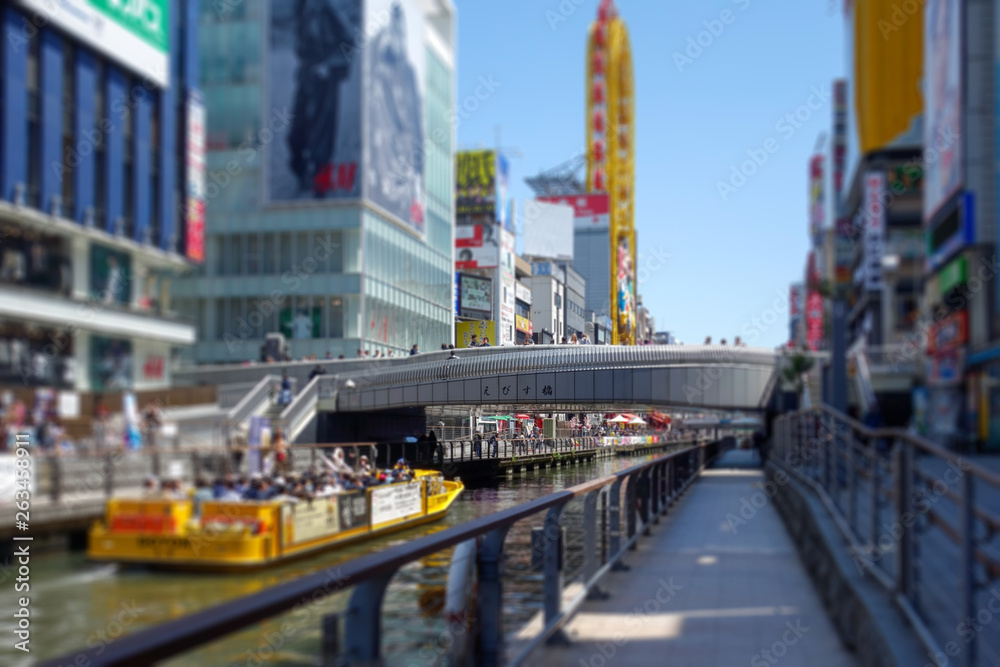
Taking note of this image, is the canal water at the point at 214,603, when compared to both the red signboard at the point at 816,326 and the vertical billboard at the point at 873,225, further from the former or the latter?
the red signboard at the point at 816,326

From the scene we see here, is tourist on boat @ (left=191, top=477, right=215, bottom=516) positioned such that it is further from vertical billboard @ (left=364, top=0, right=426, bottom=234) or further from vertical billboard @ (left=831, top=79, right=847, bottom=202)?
vertical billboard @ (left=831, top=79, right=847, bottom=202)

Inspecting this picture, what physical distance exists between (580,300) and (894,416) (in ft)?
7.91

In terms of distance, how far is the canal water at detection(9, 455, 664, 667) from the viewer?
1988 mm

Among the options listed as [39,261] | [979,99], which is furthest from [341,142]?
[979,99]

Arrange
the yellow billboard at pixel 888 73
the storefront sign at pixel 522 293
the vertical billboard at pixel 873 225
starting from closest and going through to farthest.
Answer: the yellow billboard at pixel 888 73, the vertical billboard at pixel 873 225, the storefront sign at pixel 522 293

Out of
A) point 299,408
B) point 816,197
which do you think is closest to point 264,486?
point 299,408

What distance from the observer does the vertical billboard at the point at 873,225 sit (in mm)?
5203

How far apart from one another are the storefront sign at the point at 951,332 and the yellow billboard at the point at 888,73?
0.91 meters

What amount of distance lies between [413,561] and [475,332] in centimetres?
178

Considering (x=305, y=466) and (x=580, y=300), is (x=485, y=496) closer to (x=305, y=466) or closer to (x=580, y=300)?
(x=580, y=300)

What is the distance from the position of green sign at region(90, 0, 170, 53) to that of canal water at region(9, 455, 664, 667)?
3.21ft

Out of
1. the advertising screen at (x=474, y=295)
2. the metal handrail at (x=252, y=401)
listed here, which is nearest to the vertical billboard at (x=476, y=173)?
the advertising screen at (x=474, y=295)

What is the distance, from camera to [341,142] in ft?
8.64

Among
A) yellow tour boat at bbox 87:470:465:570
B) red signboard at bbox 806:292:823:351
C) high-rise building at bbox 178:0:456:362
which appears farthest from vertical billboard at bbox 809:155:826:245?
yellow tour boat at bbox 87:470:465:570
